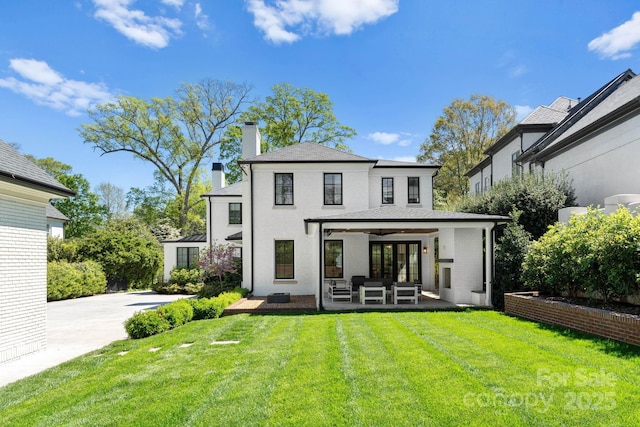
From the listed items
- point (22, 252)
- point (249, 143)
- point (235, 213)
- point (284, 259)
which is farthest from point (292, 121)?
point (22, 252)

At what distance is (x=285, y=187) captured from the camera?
1545 centimetres

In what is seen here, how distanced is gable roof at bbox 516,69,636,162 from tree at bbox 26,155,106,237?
41.0 m

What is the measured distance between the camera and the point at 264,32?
18922mm

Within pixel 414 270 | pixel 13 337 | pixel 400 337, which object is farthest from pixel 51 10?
pixel 414 270

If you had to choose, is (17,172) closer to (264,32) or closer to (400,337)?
(400,337)

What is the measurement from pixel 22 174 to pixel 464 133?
105ft

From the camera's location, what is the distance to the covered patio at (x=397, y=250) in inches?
450

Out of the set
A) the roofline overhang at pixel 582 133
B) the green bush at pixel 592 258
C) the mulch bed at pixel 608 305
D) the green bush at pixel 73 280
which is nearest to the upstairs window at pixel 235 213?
the green bush at pixel 73 280

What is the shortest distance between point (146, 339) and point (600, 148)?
16862 millimetres

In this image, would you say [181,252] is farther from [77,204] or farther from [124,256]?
[77,204]

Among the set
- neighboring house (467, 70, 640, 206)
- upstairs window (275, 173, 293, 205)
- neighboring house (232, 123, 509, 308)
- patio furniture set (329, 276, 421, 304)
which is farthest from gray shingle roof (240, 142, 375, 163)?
neighboring house (467, 70, 640, 206)

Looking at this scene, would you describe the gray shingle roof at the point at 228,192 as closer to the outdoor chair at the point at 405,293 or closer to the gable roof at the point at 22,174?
the outdoor chair at the point at 405,293

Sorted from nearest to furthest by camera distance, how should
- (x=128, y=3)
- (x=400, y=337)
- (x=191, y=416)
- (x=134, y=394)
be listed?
(x=191, y=416), (x=134, y=394), (x=400, y=337), (x=128, y=3)

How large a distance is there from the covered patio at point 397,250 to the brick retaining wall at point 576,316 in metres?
1.52
